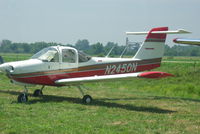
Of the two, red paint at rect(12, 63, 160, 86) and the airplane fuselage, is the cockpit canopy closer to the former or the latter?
the airplane fuselage

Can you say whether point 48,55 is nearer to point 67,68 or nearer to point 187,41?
point 67,68

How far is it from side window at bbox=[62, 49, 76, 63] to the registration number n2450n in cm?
148

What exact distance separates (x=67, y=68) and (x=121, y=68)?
2.33 m

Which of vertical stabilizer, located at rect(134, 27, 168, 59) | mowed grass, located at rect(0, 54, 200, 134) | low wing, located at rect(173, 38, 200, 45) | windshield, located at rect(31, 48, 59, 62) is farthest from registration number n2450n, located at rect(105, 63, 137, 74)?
low wing, located at rect(173, 38, 200, 45)

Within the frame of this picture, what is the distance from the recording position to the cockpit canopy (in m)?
10.6

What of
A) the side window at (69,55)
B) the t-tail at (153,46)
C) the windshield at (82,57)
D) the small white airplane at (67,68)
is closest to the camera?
the small white airplane at (67,68)

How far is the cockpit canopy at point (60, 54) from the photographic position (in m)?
10.6

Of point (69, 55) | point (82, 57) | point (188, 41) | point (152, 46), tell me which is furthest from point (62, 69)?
point (188, 41)

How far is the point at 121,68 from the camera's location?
12211mm

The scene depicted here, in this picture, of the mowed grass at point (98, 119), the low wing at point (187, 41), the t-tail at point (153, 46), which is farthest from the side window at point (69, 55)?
the low wing at point (187, 41)

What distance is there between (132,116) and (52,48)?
13.6ft

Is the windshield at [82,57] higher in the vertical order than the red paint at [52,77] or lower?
higher

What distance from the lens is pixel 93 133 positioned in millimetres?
5965

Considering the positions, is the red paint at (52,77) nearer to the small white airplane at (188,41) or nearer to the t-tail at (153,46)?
the t-tail at (153,46)
